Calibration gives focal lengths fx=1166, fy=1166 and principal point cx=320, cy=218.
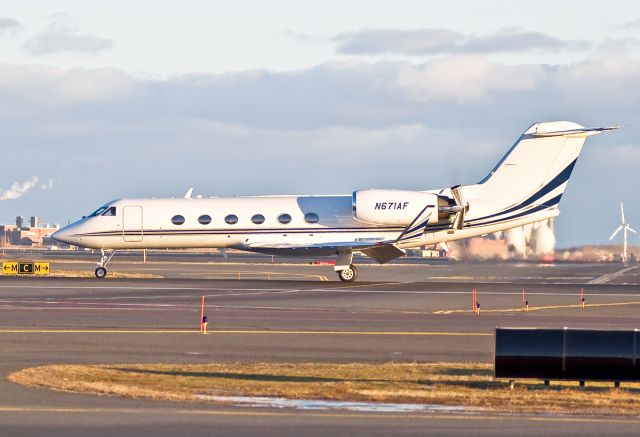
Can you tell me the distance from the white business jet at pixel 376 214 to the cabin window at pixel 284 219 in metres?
0.04

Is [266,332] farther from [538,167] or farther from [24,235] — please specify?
[24,235]

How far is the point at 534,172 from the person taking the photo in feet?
167

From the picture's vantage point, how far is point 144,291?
43750mm

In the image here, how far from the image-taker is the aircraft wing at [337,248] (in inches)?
1930

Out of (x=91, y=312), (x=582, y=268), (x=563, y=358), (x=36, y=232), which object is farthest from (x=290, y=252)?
(x=36, y=232)

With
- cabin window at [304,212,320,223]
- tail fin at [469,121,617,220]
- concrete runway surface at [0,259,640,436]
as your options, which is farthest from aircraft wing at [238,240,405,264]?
tail fin at [469,121,617,220]

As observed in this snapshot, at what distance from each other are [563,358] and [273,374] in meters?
5.34

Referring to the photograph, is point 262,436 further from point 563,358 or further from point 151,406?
point 563,358

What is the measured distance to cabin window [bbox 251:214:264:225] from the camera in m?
50.4

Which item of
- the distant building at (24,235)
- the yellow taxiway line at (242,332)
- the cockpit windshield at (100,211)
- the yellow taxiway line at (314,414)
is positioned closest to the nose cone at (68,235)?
the cockpit windshield at (100,211)

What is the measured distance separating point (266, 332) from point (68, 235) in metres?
26.2

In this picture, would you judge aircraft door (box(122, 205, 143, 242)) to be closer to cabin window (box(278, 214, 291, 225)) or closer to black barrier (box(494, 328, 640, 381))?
cabin window (box(278, 214, 291, 225))

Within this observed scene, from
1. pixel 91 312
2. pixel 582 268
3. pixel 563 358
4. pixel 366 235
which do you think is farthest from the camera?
pixel 582 268

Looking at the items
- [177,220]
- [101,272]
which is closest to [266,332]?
[177,220]
